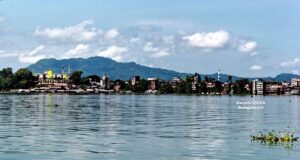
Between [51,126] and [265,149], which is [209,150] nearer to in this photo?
[265,149]

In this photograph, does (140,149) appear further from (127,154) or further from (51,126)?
(51,126)

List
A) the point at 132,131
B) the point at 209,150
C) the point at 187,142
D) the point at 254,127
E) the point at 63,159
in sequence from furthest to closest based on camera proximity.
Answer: the point at 254,127 → the point at 132,131 → the point at 187,142 → the point at 209,150 → the point at 63,159

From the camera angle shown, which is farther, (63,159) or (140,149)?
(140,149)

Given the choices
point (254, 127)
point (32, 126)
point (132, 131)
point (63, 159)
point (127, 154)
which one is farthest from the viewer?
point (254, 127)

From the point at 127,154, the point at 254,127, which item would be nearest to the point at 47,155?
the point at 127,154

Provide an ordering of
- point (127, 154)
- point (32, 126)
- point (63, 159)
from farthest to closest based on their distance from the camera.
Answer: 1. point (32, 126)
2. point (127, 154)
3. point (63, 159)

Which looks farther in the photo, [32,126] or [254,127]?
[254,127]

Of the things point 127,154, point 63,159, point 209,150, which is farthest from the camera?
point 209,150

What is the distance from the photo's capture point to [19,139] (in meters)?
55.6

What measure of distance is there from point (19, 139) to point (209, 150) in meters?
17.6

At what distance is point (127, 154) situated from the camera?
46094 mm

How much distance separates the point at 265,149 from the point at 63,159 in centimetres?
1678

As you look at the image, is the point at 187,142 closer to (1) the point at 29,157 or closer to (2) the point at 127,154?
(2) the point at 127,154

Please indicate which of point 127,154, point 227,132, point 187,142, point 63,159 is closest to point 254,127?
point 227,132
